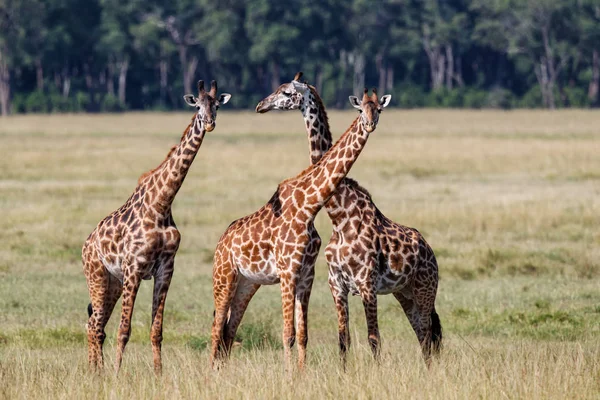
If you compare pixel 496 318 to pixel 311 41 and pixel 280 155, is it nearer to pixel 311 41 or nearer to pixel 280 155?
pixel 280 155

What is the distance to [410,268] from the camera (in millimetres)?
10766

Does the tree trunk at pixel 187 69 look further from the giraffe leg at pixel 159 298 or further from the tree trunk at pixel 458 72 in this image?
the giraffe leg at pixel 159 298

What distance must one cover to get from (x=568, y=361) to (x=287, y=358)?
2.48 meters

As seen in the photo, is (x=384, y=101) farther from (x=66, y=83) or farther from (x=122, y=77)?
(x=122, y=77)

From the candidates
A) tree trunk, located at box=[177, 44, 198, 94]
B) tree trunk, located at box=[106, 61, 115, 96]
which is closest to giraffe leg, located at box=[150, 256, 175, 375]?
tree trunk, located at box=[177, 44, 198, 94]

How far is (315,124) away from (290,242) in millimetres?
1163

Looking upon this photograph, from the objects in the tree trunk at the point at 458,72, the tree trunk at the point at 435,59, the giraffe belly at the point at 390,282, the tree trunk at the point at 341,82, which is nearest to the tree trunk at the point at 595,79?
the tree trunk at the point at 458,72

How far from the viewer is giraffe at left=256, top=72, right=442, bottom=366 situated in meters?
10.3

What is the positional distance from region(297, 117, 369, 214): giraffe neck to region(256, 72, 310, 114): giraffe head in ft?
1.77

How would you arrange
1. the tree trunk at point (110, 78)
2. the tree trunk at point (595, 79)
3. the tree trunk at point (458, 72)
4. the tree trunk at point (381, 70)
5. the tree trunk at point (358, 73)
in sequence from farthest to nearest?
the tree trunk at point (458, 72)
the tree trunk at point (381, 70)
the tree trunk at point (358, 73)
the tree trunk at point (110, 78)
the tree trunk at point (595, 79)

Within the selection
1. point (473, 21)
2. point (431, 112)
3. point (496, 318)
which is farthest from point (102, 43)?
point (496, 318)

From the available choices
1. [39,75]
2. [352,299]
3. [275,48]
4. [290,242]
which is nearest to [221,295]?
[290,242]

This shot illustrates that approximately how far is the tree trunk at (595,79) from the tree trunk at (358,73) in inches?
723

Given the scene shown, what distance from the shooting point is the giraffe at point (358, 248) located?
10.3 meters
